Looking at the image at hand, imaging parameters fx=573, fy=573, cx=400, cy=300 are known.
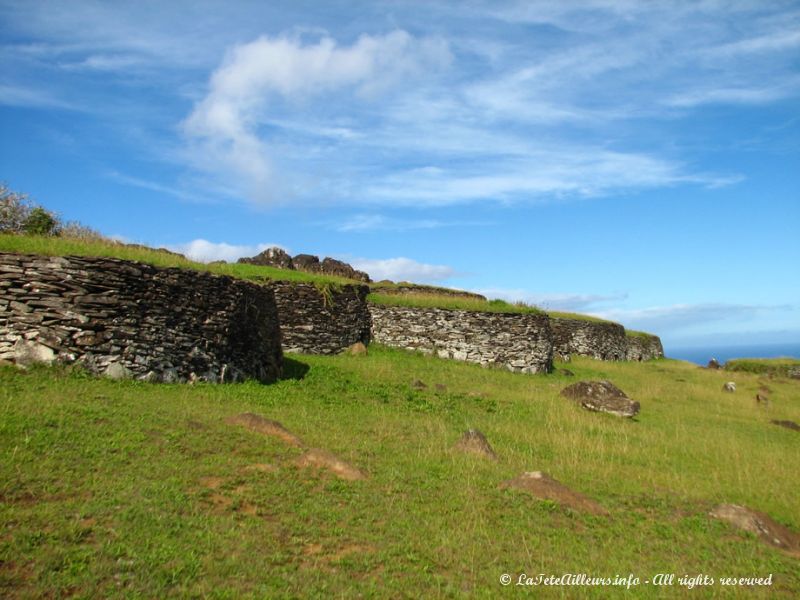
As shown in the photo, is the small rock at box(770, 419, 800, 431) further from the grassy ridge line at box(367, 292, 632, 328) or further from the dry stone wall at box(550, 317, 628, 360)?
the dry stone wall at box(550, 317, 628, 360)

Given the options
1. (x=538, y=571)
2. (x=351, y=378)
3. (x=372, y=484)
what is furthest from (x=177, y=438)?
(x=351, y=378)

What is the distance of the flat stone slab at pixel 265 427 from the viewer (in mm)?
10587

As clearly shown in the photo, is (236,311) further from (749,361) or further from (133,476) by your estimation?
(749,361)

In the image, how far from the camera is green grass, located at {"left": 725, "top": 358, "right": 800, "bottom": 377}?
44469mm

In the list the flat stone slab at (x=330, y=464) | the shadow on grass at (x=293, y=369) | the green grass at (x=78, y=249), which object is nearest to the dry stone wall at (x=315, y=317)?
the shadow on grass at (x=293, y=369)

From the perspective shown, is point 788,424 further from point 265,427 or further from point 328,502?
point 328,502

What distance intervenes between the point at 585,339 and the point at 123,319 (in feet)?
111

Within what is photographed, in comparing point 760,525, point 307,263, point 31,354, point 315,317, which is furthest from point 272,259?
point 760,525

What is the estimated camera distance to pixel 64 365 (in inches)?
503

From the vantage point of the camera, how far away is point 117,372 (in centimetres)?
1352

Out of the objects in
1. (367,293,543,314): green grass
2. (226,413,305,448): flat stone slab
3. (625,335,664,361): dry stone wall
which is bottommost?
(226,413,305,448): flat stone slab

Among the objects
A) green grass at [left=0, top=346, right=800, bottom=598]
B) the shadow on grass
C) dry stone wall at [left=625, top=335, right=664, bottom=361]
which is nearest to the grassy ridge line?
the shadow on grass

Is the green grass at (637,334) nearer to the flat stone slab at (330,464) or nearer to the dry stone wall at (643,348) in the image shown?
the dry stone wall at (643,348)

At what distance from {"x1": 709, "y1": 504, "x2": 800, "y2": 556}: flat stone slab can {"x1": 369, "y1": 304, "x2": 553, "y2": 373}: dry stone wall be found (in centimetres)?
1803
